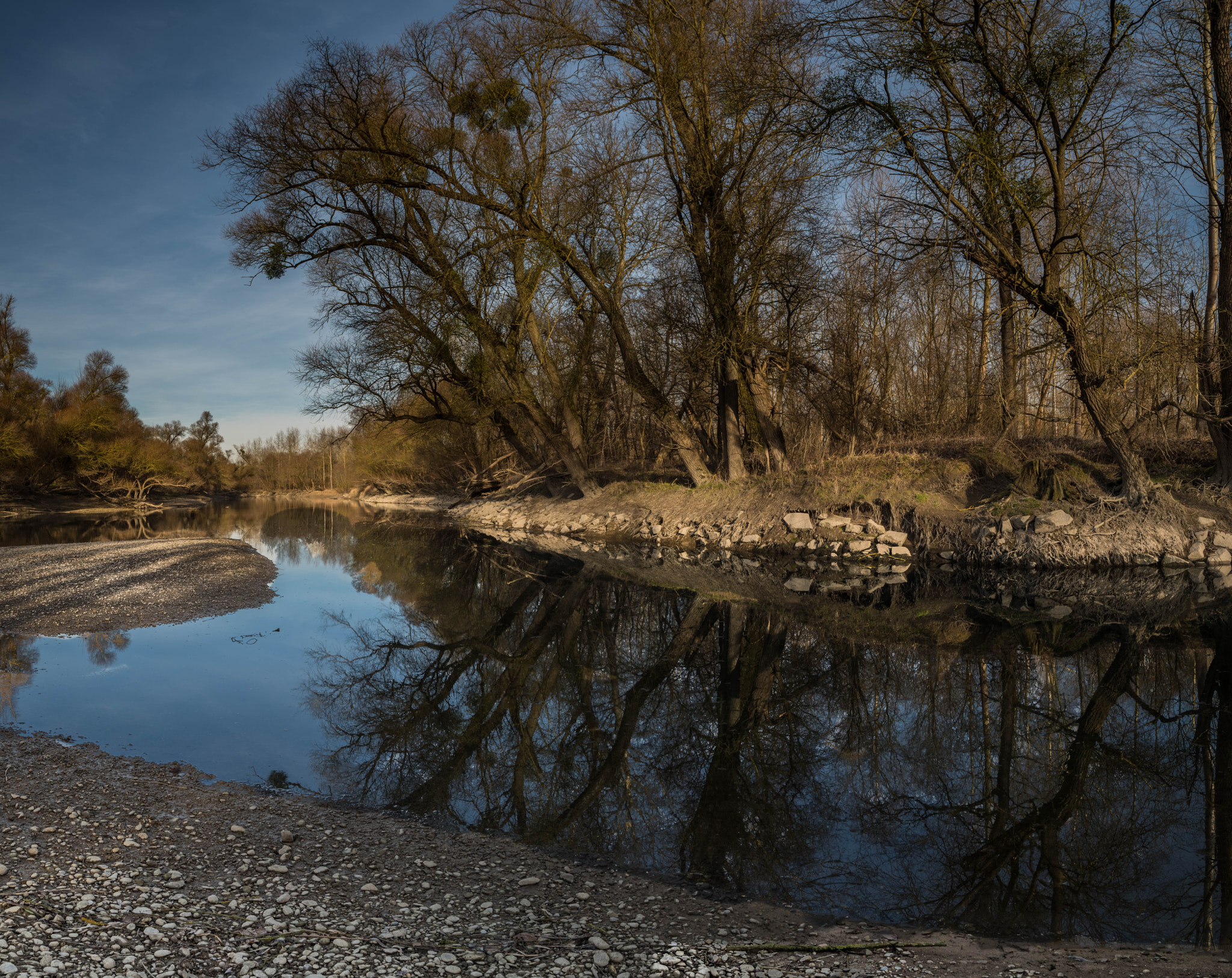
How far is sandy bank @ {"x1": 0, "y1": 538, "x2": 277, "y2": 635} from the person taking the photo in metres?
9.42

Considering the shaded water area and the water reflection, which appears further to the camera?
the water reflection

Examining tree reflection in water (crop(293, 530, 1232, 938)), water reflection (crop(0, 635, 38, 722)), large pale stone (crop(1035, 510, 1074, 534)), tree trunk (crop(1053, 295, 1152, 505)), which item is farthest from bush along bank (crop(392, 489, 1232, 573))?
water reflection (crop(0, 635, 38, 722))

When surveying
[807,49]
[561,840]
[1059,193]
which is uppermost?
[807,49]

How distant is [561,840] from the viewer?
154 inches

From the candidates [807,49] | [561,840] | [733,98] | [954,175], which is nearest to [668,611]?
[561,840]

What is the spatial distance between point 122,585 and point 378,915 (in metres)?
10.8

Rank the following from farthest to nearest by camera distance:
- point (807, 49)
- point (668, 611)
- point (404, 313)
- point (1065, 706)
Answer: point (404, 313), point (807, 49), point (668, 611), point (1065, 706)

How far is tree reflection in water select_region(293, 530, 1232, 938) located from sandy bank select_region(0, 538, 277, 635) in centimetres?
308

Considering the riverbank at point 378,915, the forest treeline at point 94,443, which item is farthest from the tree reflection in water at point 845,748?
the forest treeline at point 94,443

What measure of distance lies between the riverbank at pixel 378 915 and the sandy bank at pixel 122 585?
20.7 ft

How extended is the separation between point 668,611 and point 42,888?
7.59 m

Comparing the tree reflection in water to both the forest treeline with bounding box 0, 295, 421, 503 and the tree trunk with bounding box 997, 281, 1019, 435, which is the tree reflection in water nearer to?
the tree trunk with bounding box 997, 281, 1019, 435

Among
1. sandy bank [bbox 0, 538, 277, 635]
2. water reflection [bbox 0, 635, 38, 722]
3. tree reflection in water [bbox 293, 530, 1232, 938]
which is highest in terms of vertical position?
sandy bank [bbox 0, 538, 277, 635]

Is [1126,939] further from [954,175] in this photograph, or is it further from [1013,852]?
[954,175]
